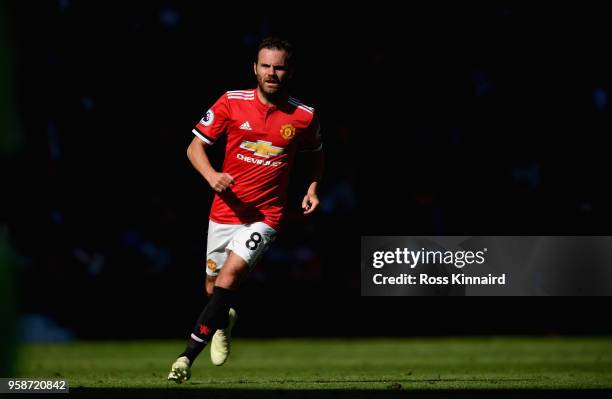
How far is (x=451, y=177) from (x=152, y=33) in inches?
159

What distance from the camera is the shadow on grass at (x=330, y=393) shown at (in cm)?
579

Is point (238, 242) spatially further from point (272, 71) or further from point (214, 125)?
point (272, 71)

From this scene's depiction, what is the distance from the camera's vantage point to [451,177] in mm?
12852

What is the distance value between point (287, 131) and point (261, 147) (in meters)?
0.20

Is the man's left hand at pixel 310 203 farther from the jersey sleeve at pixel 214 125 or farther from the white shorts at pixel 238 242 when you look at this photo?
the jersey sleeve at pixel 214 125

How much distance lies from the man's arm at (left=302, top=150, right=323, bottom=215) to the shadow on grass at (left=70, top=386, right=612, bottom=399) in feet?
4.03

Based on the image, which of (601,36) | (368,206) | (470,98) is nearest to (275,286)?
(368,206)

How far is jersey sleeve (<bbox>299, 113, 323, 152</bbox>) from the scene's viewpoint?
696 cm

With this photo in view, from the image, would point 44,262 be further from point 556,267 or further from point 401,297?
point 556,267

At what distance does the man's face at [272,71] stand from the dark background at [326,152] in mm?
5705

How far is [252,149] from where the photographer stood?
6758mm

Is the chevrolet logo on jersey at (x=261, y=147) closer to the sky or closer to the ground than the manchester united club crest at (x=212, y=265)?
closer to the sky
